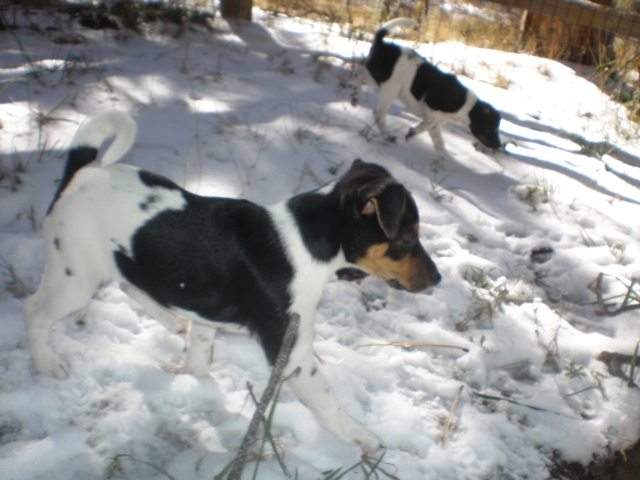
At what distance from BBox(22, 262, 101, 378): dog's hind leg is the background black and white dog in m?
3.69

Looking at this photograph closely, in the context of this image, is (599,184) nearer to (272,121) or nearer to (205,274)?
(272,121)

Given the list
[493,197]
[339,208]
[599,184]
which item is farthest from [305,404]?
[599,184]

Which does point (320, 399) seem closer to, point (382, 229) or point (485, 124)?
point (382, 229)

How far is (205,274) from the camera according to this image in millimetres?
2283

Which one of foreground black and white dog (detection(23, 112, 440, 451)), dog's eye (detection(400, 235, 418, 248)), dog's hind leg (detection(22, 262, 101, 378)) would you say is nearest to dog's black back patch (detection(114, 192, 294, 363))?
foreground black and white dog (detection(23, 112, 440, 451))

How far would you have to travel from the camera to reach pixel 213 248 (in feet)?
7.48

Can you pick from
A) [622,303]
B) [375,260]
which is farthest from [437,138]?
[375,260]

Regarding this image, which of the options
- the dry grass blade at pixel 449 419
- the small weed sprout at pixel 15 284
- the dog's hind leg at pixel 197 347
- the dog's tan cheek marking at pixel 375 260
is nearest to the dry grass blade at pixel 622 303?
the dry grass blade at pixel 449 419

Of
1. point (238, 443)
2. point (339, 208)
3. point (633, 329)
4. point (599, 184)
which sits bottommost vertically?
point (238, 443)

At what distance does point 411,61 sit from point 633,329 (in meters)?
3.80

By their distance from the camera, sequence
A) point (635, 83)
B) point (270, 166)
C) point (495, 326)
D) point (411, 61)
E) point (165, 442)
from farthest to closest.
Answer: point (635, 83), point (411, 61), point (270, 166), point (495, 326), point (165, 442)

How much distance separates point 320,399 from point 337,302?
97 centimetres

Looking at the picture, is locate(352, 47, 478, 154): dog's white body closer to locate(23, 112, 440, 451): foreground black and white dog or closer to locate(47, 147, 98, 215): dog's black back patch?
locate(23, 112, 440, 451): foreground black and white dog

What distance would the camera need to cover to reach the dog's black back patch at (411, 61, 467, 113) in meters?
5.48
